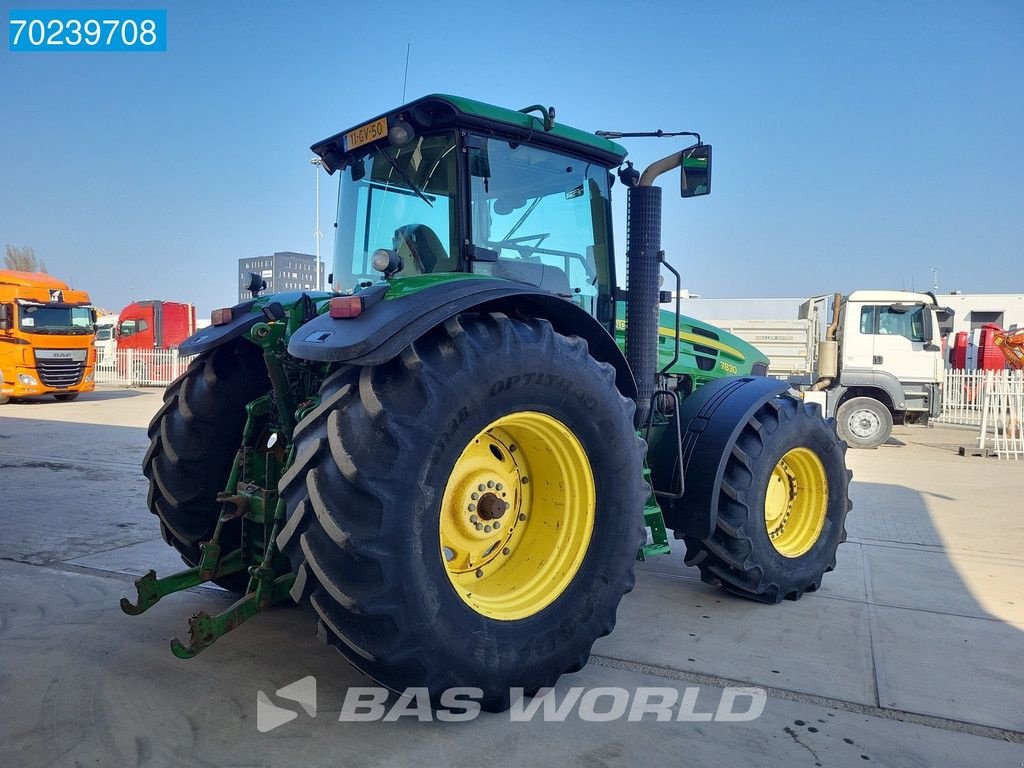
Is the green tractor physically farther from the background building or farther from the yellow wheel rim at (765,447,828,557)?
the background building

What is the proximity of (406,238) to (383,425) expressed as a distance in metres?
1.38

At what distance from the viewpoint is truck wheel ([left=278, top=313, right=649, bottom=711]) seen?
2381mm

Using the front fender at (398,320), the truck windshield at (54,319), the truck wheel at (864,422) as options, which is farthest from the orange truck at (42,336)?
the front fender at (398,320)

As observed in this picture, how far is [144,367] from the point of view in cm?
2478

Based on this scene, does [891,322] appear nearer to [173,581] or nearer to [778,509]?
[778,509]

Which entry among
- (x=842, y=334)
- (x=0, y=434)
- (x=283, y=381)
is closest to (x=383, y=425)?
(x=283, y=381)

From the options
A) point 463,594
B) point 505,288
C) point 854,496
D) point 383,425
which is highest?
point 505,288

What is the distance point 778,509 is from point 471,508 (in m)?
2.32

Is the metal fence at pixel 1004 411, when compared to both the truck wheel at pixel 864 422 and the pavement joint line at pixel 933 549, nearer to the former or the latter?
the truck wheel at pixel 864 422

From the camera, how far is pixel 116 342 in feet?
89.1

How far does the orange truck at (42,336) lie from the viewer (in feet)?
54.0

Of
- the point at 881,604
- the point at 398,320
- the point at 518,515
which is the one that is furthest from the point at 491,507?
the point at 881,604

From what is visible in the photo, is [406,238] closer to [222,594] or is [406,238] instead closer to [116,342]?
[222,594]

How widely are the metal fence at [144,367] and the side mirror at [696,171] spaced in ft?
75.9
